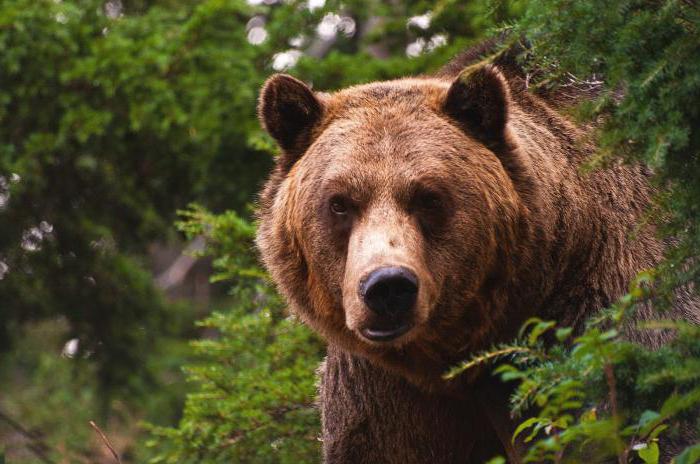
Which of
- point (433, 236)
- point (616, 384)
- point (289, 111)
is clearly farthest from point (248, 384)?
point (616, 384)

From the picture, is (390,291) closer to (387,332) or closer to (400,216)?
(387,332)

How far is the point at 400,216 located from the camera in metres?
4.90

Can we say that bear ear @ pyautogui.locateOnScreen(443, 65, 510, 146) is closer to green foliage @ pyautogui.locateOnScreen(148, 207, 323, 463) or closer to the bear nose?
the bear nose

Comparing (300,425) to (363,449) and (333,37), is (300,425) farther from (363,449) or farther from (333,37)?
(333,37)

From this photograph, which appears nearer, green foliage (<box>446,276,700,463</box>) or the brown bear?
green foliage (<box>446,276,700,463</box>)

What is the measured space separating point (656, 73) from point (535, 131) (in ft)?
4.82

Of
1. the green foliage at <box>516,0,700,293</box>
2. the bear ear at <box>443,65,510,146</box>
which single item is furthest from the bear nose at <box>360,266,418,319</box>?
the bear ear at <box>443,65,510,146</box>

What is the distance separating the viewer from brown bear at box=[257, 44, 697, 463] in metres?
4.93

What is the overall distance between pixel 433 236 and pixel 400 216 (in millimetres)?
179

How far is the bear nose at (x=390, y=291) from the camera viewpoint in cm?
457

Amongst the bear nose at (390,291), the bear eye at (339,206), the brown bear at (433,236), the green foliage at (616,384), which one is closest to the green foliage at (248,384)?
the brown bear at (433,236)

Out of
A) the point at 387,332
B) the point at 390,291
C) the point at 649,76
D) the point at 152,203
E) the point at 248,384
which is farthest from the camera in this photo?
the point at 152,203

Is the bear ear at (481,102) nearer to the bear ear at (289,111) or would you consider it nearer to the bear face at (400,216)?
the bear face at (400,216)

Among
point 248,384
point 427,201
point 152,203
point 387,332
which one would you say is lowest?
point 152,203
